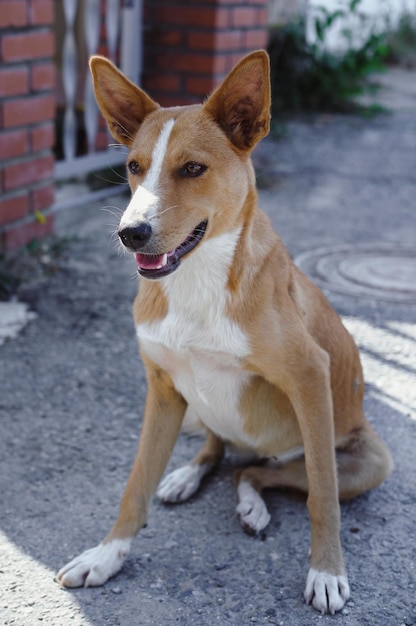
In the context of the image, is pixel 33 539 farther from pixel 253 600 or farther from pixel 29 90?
pixel 29 90

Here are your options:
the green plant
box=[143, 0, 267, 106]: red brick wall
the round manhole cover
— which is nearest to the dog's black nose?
the round manhole cover

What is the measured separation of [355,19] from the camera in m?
10.4

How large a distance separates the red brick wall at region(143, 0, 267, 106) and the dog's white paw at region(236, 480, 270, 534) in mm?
4111

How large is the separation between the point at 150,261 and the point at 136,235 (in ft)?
0.43

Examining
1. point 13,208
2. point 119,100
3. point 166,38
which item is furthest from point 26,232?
point 119,100

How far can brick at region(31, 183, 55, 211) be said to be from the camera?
5.12m

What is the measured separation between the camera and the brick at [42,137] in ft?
16.5

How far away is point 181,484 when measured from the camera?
2994 millimetres

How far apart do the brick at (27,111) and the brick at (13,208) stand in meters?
0.42

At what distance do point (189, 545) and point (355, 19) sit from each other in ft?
29.6

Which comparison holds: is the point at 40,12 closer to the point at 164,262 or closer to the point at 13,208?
the point at 13,208

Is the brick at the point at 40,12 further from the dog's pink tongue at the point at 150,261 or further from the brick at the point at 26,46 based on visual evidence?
the dog's pink tongue at the point at 150,261

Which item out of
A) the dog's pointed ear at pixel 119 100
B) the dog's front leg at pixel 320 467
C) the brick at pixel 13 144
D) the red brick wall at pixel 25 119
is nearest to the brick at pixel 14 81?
the red brick wall at pixel 25 119

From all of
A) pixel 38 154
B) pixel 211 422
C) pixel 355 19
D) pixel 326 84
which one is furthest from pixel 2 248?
pixel 355 19
